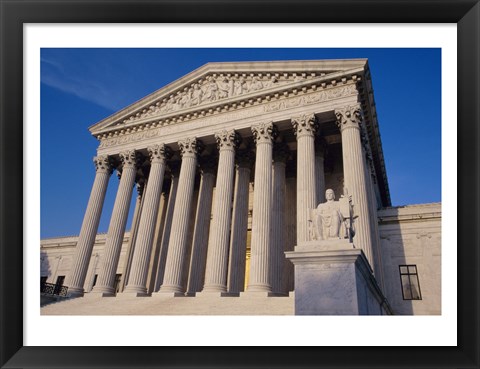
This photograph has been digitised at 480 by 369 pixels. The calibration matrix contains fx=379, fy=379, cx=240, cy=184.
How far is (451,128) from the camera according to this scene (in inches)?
368

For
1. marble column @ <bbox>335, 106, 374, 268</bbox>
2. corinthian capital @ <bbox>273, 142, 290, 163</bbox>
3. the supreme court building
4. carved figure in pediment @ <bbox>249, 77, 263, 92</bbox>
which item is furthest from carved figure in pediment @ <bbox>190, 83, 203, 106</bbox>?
marble column @ <bbox>335, 106, 374, 268</bbox>

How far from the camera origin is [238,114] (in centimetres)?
2769

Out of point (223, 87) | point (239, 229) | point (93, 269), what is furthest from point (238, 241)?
point (93, 269)

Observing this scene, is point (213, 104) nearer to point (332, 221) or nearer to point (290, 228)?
point (290, 228)

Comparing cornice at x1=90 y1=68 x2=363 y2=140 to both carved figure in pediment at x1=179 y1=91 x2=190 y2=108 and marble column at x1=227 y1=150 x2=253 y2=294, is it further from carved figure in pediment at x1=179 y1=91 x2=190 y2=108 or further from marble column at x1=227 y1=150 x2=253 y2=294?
marble column at x1=227 y1=150 x2=253 y2=294

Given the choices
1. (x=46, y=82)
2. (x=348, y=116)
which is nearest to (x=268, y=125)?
(x=348, y=116)

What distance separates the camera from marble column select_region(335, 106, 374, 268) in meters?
20.5

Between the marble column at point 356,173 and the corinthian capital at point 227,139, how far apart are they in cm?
735

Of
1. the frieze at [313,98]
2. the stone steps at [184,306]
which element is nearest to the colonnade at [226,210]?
the frieze at [313,98]

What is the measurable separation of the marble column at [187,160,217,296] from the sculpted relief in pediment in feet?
17.3

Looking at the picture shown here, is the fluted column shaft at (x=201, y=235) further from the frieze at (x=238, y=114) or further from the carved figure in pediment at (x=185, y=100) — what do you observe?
the carved figure in pediment at (x=185, y=100)

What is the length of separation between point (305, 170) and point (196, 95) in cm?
1218

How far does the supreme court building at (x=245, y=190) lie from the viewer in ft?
73.5
